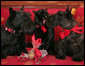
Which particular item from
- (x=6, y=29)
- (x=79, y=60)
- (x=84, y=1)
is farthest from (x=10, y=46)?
(x=84, y=1)

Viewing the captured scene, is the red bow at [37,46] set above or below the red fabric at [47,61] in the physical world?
above

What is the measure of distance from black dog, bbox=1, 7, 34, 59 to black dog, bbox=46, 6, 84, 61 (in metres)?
0.27

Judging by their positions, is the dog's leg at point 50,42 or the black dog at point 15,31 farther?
the dog's leg at point 50,42

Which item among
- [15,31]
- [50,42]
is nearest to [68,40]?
[50,42]

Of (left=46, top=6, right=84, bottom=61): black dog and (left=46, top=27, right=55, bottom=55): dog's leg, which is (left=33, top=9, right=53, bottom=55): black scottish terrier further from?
(left=46, top=6, right=84, bottom=61): black dog

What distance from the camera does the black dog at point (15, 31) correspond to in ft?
5.25

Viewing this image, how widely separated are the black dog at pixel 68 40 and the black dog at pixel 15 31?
0.87ft

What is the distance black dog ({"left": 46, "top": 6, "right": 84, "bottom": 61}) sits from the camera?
5.20 feet

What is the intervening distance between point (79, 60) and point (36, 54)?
49 cm

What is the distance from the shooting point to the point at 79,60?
5.23 ft

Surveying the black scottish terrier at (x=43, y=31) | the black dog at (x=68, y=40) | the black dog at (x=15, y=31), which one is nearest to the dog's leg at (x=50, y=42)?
the black scottish terrier at (x=43, y=31)

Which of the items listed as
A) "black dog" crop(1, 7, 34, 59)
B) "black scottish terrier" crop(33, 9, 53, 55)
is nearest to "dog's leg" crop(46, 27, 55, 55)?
"black scottish terrier" crop(33, 9, 53, 55)

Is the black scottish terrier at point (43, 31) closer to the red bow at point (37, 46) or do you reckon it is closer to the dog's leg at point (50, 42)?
the dog's leg at point (50, 42)

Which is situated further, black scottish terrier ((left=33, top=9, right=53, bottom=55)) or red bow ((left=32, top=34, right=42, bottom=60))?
black scottish terrier ((left=33, top=9, right=53, bottom=55))
